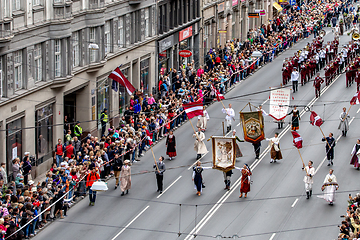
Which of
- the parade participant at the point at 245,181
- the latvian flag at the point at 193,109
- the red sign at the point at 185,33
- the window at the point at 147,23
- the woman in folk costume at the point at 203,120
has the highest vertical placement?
the window at the point at 147,23

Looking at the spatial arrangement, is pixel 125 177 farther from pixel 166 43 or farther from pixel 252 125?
pixel 166 43

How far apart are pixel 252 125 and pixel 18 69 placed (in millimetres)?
10494

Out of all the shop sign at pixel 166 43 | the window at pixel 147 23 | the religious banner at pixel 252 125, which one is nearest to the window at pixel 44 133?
the religious banner at pixel 252 125

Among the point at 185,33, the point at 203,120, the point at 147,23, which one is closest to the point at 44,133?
the point at 203,120

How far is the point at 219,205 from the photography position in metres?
31.1

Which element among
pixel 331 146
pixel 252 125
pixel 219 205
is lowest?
pixel 219 205

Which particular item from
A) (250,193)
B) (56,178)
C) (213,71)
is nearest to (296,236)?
(250,193)

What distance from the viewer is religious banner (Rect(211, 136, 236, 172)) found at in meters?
31.2

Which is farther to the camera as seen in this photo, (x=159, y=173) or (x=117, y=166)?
(x=117, y=166)

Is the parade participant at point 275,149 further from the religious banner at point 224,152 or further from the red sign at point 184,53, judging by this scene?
the red sign at point 184,53

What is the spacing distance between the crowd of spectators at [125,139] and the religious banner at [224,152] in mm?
4723

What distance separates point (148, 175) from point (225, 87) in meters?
18.0

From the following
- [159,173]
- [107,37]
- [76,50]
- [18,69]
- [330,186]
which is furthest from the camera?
[107,37]

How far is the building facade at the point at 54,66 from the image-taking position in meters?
32.6
